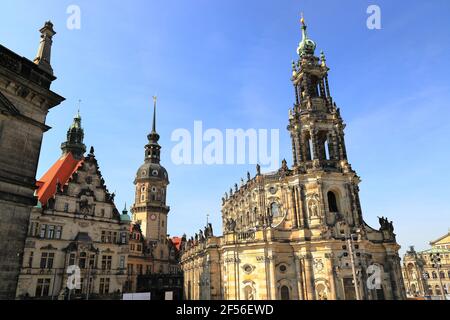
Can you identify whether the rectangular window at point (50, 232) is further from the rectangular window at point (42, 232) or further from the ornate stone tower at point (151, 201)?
the ornate stone tower at point (151, 201)

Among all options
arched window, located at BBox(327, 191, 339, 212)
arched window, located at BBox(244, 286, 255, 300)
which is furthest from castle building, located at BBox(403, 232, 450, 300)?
arched window, located at BBox(244, 286, 255, 300)

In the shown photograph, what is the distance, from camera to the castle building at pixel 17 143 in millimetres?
13367

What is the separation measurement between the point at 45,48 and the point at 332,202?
37497 mm

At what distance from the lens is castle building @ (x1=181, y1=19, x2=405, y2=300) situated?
36438 mm

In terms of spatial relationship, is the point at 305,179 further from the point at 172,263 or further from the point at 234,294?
the point at 172,263

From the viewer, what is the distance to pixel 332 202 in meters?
42.8

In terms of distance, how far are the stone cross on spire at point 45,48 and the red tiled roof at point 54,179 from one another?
1034 inches

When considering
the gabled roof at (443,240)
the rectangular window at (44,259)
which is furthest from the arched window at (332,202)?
the gabled roof at (443,240)

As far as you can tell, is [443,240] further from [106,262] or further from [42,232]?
[42,232]

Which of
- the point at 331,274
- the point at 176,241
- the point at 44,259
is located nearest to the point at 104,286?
the point at 44,259

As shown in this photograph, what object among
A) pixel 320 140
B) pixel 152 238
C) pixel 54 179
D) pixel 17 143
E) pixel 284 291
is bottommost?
pixel 284 291

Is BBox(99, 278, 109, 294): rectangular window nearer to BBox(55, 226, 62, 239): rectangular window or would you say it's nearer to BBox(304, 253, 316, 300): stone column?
BBox(55, 226, 62, 239): rectangular window

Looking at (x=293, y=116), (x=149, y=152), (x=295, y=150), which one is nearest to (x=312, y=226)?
(x=295, y=150)

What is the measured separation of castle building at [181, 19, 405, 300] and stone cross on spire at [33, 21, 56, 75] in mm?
29267
